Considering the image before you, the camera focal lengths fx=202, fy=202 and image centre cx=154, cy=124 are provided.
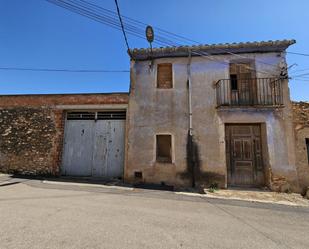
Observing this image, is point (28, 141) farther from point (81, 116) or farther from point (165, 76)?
point (165, 76)

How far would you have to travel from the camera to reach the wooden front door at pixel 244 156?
28.2 feet

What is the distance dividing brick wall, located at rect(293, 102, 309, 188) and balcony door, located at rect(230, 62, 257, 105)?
1838 mm

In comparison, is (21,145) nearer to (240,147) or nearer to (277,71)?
(240,147)

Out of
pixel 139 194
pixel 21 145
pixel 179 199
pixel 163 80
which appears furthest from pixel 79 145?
pixel 179 199

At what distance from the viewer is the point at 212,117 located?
8.89 metres

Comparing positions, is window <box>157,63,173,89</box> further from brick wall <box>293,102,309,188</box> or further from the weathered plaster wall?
brick wall <box>293,102,309,188</box>

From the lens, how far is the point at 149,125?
362 inches

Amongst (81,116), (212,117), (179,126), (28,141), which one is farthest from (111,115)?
(212,117)

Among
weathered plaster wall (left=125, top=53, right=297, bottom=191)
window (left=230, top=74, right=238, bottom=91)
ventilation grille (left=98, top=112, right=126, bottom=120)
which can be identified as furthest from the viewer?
ventilation grille (left=98, top=112, right=126, bottom=120)

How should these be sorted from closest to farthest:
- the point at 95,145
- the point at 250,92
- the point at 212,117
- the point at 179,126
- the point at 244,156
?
1. the point at 244,156
2. the point at 212,117
3. the point at 179,126
4. the point at 250,92
5. the point at 95,145

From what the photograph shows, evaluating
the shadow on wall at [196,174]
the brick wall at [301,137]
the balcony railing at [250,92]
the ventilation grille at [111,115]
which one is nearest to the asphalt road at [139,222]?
the shadow on wall at [196,174]

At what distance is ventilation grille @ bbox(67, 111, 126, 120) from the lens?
32.1ft

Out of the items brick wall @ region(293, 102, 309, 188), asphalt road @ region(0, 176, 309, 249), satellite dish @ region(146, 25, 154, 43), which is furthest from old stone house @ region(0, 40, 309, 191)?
asphalt road @ region(0, 176, 309, 249)

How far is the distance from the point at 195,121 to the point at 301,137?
14.4 ft
